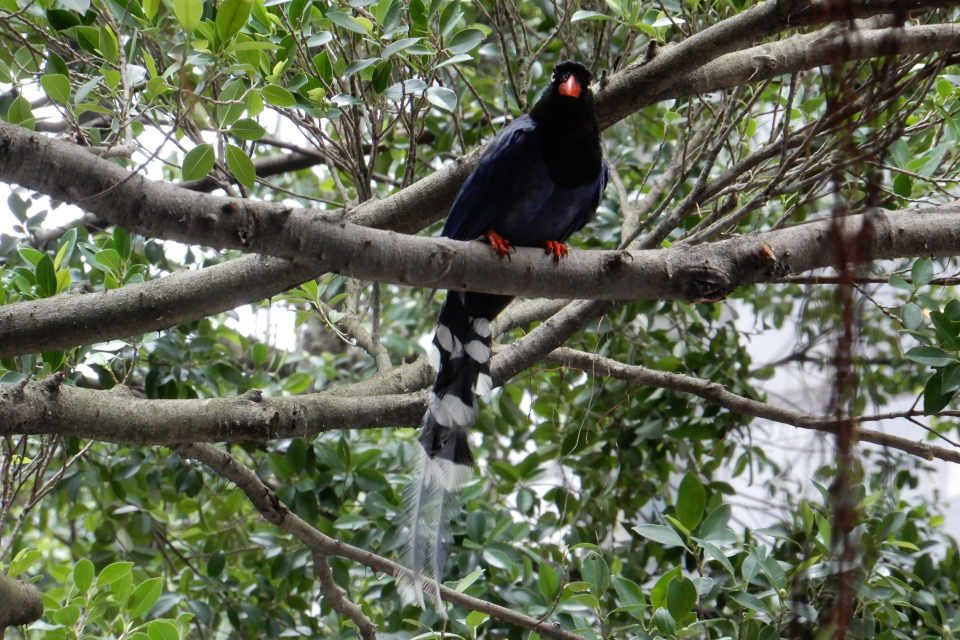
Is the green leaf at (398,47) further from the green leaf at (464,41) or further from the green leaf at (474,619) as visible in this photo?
the green leaf at (474,619)

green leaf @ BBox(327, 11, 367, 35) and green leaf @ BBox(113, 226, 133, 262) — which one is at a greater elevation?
green leaf @ BBox(327, 11, 367, 35)

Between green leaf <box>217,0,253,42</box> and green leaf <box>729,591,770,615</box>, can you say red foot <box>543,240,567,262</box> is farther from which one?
green leaf <box>729,591,770,615</box>

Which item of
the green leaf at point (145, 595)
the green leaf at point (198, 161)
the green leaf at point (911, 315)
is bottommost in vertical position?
the green leaf at point (145, 595)

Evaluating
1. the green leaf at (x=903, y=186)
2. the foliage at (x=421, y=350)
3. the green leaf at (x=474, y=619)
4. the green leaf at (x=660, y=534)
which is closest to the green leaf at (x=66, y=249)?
the foliage at (x=421, y=350)

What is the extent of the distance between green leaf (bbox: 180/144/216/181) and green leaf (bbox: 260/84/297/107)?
0.89 ft

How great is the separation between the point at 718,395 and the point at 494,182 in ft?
2.98

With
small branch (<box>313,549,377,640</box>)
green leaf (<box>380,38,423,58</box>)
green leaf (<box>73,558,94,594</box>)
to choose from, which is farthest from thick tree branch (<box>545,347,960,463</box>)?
green leaf (<box>73,558,94,594</box>)

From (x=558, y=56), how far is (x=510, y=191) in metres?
1.71

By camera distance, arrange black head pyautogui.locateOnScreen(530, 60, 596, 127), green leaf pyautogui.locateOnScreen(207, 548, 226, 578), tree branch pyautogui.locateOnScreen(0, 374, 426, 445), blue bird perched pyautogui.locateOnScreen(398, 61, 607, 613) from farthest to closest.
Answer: green leaf pyautogui.locateOnScreen(207, 548, 226, 578)
black head pyautogui.locateOnScreen(530, 60, 596, 127)
blue bird perched pyautogui.locateOnScreen(398, 61, 607, 613)
tree branch pyautogui.locateOnScreen(0, 374, 426, 445)

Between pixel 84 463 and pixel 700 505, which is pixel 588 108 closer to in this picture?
pixel 700 505

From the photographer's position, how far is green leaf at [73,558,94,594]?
6.52 ft

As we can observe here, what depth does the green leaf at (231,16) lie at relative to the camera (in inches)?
64.1

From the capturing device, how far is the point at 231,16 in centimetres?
164

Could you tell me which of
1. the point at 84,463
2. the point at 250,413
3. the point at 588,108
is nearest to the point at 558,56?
the point at 588,108
